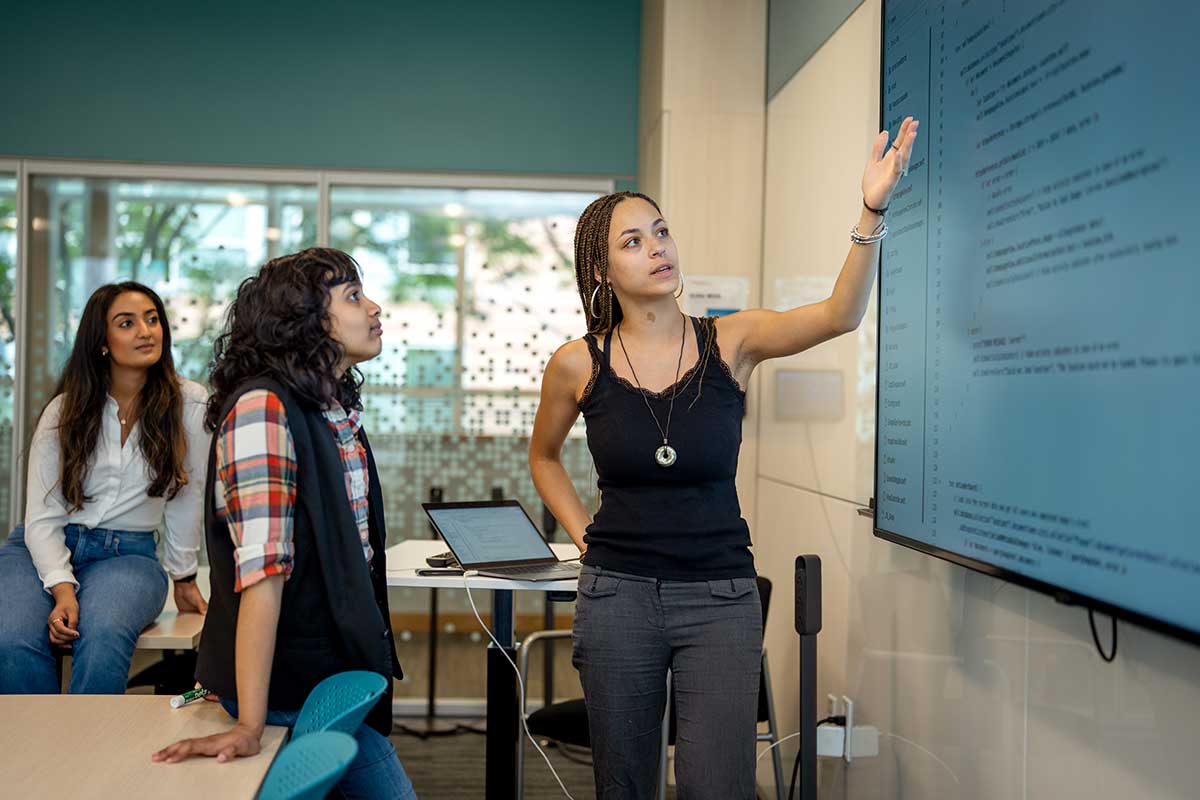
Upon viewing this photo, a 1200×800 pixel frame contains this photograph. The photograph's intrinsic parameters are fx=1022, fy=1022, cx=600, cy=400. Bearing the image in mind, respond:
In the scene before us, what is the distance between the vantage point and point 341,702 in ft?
4.85

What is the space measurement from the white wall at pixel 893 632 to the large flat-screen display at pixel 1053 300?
0.40 feet

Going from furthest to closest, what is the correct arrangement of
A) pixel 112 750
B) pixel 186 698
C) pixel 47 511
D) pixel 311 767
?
pixel 47 511, pixel 186 698, pixel 112 750, pixel 311 767

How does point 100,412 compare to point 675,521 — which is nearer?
point 675,521

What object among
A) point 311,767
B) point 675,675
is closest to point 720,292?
point 675,675

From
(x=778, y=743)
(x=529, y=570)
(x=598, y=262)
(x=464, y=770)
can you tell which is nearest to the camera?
(x=598, y=262)

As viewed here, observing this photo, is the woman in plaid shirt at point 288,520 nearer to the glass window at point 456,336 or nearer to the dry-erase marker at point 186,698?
the dry-erase marker at point 186,698

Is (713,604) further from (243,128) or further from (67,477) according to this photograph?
(243,128)

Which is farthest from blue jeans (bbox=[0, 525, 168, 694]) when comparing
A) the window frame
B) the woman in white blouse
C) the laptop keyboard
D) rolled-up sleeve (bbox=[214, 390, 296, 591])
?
the window frame

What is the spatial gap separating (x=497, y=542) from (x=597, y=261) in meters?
0.90

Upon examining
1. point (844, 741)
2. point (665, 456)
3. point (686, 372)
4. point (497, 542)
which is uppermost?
point (686, 372)

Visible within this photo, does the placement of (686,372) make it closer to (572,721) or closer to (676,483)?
(676,483)

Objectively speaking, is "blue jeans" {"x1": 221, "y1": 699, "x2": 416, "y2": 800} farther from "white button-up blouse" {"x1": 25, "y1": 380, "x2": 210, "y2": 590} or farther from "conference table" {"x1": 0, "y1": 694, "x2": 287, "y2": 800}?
"white button-up blouse" {"x1": 25, "y1": 380, "x2": 210, "y2": 590}

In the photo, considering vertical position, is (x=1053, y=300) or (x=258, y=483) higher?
(x=1053, y=300)

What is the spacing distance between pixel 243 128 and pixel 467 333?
4.48 feet
